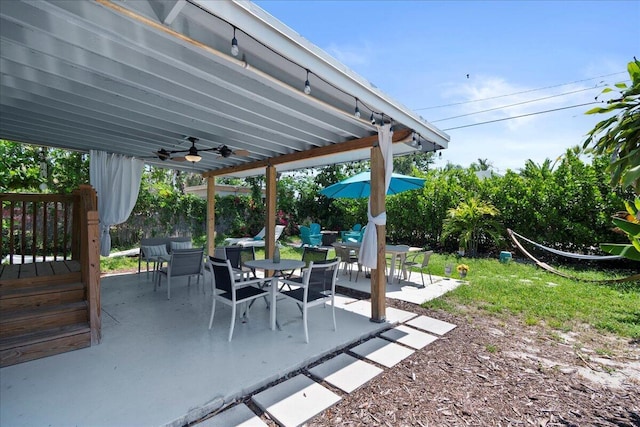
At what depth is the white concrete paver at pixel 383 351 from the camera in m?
3.05

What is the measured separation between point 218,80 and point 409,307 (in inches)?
162

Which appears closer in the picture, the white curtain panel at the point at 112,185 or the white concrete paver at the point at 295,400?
the white concrete paver at the point at 295,400

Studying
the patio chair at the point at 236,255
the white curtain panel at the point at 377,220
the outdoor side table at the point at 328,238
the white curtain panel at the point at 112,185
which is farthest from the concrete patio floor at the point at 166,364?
the outdoor side table at the point at 328,238

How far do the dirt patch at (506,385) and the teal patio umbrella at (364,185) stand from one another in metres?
3.48

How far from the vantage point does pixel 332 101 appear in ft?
11.2

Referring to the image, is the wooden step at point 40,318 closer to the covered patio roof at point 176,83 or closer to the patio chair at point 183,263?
the patio chair at point 183,263

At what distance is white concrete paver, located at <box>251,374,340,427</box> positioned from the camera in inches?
85.5

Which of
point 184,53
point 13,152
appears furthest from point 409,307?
point 13,152

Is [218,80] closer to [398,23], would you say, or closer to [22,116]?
[22,116]

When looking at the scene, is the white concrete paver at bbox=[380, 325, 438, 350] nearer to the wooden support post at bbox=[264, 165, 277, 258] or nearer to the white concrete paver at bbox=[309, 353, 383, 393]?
the white concrete paver at bbox=[309, 353, 383, 393]

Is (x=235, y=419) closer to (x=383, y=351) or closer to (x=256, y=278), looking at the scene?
(x=383, y=351)

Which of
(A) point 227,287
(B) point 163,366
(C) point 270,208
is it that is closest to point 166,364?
(B) point 163,366

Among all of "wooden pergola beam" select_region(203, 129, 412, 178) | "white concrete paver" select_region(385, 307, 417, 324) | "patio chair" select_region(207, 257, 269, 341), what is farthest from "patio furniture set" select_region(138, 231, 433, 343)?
"wooden pergola beam" select_region(203, 129, 412, 178)

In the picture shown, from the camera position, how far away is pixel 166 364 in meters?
2.82
